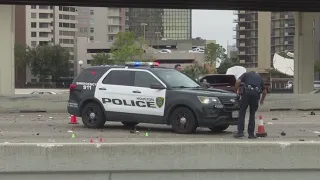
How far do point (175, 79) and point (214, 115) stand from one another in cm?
166

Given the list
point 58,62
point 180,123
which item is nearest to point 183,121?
point 180,123

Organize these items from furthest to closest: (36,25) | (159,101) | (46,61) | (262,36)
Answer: (262,36) < (36,25) < (46,61) < (159,101)

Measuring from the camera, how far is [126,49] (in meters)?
86.2

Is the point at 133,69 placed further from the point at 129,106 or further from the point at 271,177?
the point at 271,177

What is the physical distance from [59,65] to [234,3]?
3344 inches

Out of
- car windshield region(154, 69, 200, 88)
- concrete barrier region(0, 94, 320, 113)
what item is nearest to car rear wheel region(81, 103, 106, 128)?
car windshield region(154, 69, 200, 88)

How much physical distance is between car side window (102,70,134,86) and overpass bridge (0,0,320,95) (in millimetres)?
14625

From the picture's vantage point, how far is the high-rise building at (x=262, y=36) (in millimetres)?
166500

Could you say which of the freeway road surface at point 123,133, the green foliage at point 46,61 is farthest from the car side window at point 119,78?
the green foliage at point 46,61

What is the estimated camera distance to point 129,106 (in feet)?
42.0

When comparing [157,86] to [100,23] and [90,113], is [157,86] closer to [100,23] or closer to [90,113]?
[90,113]

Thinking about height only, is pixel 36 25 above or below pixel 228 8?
above

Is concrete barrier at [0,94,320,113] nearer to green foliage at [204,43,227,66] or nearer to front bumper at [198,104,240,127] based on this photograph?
front bumper at [198,104,240,127]

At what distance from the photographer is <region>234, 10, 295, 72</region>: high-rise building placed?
166 m
